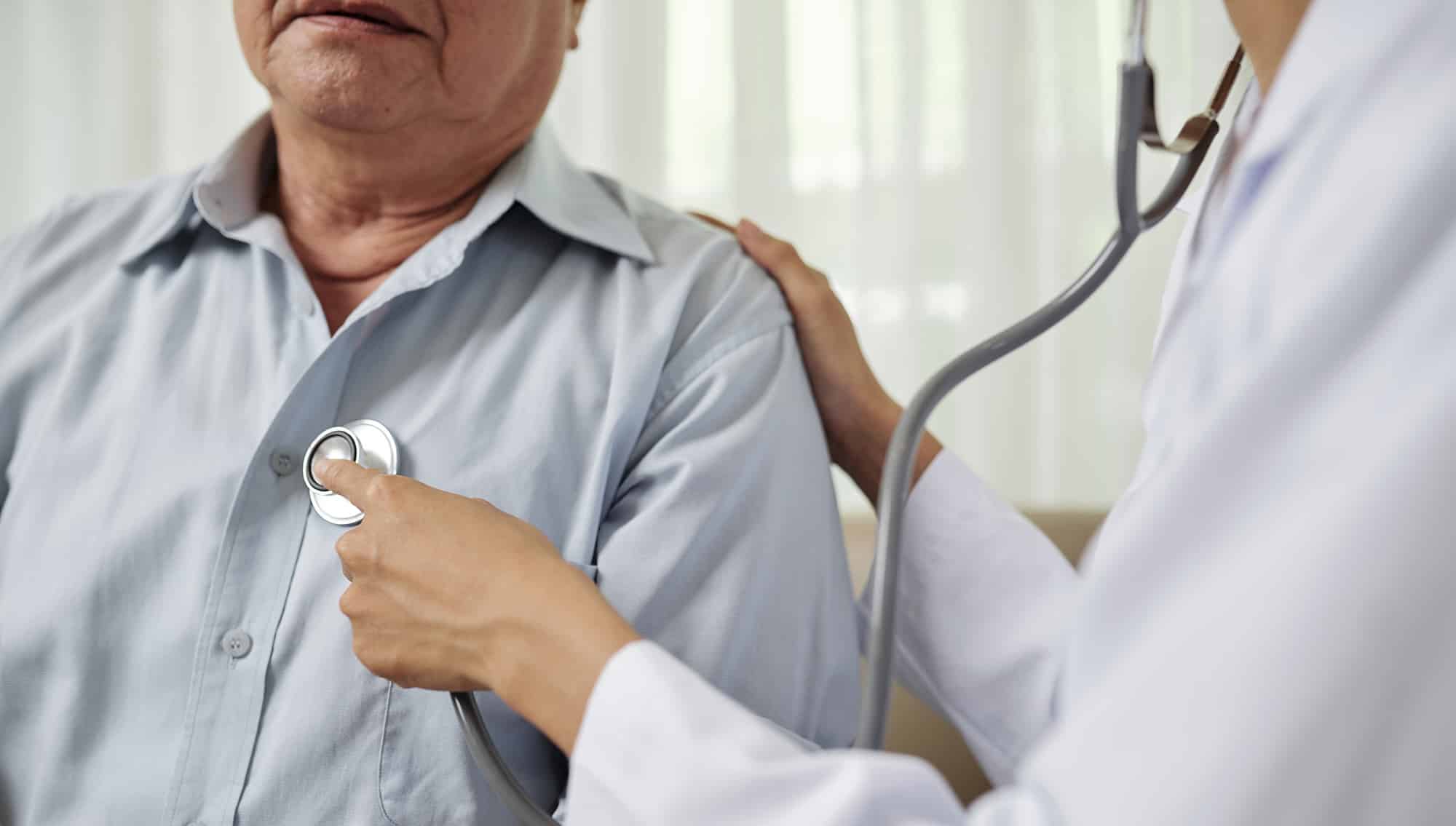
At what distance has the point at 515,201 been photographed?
3.47 feet

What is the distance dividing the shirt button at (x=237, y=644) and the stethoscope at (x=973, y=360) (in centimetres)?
20

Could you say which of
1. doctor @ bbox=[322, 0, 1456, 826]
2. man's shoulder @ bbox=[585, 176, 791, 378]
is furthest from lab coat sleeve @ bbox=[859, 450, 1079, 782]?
doctor @ bbox=[322, 0, 1456, 826]

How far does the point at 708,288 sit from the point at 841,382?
140 mm

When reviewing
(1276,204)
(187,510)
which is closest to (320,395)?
(187,510)

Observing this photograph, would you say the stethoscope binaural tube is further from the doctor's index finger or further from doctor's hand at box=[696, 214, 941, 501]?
the doctor's index finger

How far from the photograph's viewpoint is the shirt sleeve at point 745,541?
2.88 feet

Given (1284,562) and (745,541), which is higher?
(1284,562)

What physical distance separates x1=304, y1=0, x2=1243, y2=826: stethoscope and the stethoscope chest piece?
196 mm

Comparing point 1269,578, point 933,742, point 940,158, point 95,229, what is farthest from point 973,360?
point 940,158

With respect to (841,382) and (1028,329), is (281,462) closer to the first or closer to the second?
(841,382)

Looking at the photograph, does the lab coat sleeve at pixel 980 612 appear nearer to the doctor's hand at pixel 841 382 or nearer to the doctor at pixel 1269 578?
the doctor's hand at pixel 841 382

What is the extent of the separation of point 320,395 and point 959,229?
1504 millimetres

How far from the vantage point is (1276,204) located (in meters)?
0.53

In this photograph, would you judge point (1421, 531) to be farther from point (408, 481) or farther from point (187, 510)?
point (187, 510)
